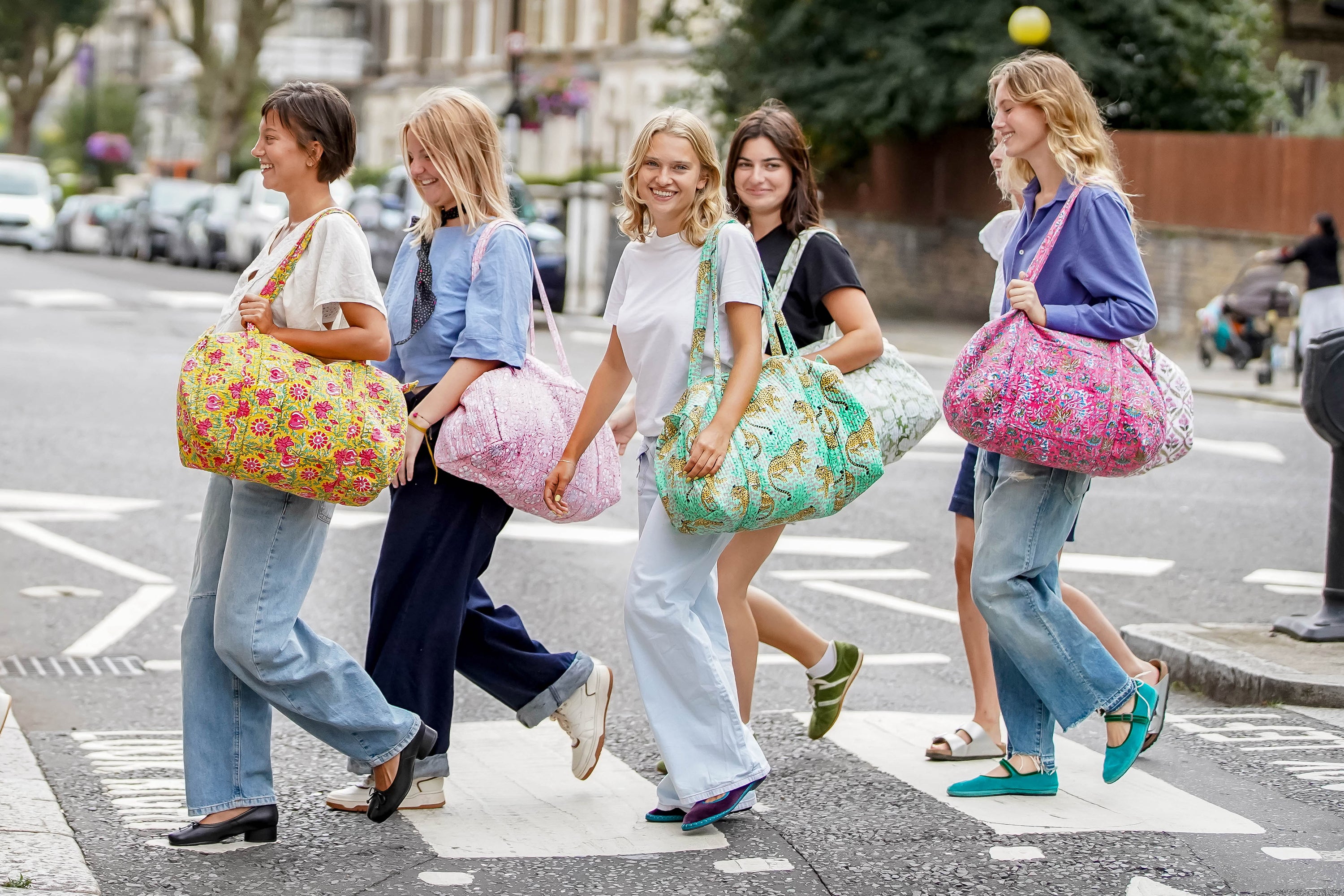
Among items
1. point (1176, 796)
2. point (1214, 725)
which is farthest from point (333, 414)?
point (1214, 725)

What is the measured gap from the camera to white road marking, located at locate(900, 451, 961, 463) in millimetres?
12539

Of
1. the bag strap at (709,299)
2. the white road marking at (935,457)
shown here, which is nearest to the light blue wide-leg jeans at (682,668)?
the bag strap at (709,299)

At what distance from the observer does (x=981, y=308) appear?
95.5 feet

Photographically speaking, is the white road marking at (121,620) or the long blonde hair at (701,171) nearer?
the long blonde hair at (701,171)

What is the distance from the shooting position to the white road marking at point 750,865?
4332 mm

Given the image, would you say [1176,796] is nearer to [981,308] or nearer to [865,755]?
[865,755]

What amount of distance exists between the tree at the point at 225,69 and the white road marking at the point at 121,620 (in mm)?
45560

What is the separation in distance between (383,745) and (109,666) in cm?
239

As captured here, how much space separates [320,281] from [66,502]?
6.04 metres

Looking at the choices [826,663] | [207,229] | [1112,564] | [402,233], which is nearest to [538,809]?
[826,663]

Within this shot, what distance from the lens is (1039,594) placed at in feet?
15.8

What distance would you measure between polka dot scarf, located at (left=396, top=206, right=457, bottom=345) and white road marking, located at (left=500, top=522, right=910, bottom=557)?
4.52 metres

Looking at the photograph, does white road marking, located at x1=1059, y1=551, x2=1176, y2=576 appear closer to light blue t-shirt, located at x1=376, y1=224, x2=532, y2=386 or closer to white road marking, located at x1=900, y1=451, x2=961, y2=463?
white road marking, located at x1=900, y1=451, x2=961, y2=463

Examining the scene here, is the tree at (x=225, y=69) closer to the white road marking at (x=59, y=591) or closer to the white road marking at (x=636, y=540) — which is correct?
the white road marking at (x=636, y=540)
